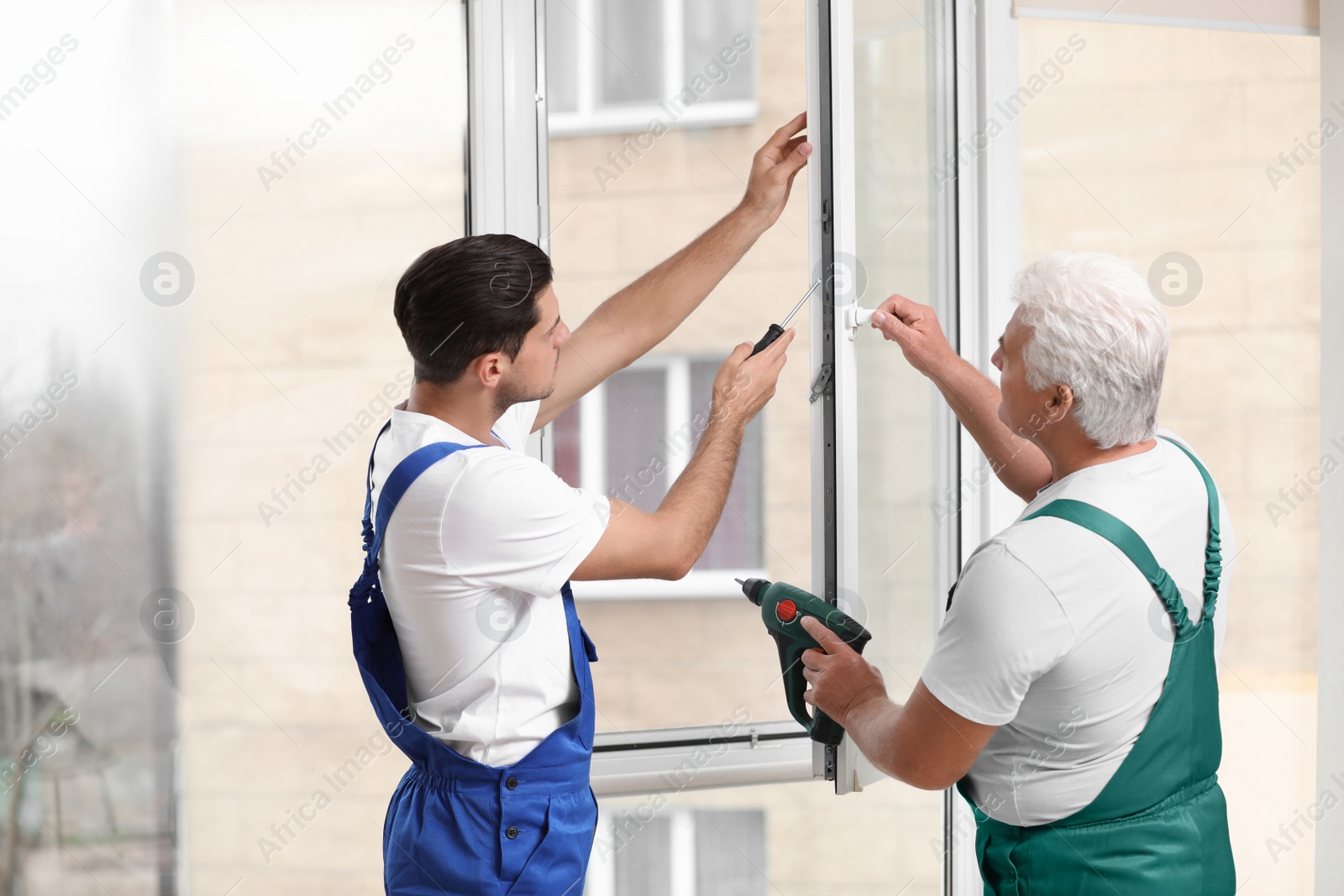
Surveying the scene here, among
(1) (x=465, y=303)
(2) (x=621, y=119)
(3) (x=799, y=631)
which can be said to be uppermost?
(2) (x=621, y=119)

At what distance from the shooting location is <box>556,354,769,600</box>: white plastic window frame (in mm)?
2117

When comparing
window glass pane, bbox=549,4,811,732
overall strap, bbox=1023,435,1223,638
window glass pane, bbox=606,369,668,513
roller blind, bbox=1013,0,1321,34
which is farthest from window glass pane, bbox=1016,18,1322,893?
overall strap, bbox=1023,435,1223,638

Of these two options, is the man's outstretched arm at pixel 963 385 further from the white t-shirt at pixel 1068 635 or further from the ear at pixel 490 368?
the ear at pixel 490 368

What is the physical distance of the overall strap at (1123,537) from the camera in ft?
Answer: 3.43

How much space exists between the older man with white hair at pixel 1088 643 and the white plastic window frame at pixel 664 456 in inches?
40.0

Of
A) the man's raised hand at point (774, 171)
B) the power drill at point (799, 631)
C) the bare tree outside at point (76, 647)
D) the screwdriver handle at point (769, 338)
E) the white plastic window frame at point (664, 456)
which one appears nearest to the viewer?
the power drill at point (799, 631)

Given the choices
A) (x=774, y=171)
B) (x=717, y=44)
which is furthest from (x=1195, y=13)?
(x=774, y=171)

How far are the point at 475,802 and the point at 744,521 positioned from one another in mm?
1158

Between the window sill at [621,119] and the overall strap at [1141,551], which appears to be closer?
the overall strap at [1141,551]

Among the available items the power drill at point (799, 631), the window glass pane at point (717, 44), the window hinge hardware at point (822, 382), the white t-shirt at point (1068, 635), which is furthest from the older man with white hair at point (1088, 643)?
the window glass pane at point (717, 44)

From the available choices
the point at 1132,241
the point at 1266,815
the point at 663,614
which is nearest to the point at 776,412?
the point at 663,614

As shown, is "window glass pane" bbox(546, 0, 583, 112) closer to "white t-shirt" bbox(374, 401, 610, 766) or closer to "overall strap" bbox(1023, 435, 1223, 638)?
"white t-shirt" bbox(374, 401, 610, 766)

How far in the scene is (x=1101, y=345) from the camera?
105 cm

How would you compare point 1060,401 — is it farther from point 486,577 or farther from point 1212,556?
point 486,577
